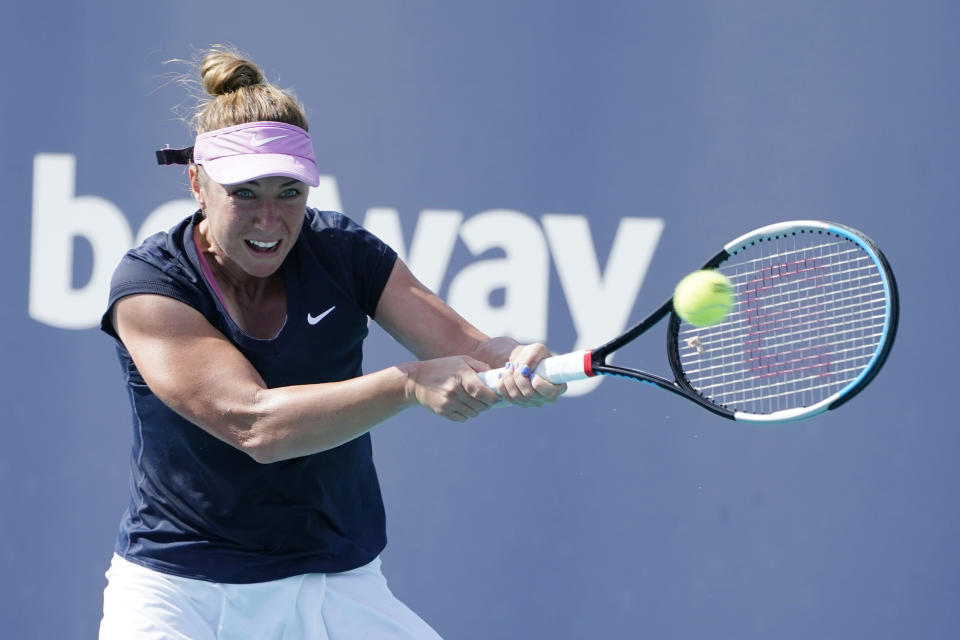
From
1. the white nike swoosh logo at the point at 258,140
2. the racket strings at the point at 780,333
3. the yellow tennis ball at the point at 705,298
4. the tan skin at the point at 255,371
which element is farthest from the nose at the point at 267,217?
the racket strings at the point at 780,333

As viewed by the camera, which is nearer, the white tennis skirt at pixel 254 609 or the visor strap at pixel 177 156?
the white tennis skirt at pixel 254 609

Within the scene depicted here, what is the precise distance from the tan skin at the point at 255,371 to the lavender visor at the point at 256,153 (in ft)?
0.11

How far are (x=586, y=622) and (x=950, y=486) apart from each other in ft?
3.56

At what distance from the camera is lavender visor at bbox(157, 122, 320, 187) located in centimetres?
225

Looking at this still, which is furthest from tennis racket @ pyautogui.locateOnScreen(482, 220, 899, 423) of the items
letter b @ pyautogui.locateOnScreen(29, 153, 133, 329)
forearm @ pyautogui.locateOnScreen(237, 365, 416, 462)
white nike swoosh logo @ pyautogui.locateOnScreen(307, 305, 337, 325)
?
letter b @ pyautogui.locateOnScreen(29, 153, 133, 329)

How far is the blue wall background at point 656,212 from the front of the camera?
3412 millimetres

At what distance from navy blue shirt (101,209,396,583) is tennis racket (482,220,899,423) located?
45 cm

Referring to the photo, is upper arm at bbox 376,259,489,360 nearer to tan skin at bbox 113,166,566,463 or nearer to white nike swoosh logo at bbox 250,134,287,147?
tan skin at bbox 113,166,566,463

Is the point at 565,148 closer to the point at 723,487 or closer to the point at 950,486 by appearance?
the point at 723,487

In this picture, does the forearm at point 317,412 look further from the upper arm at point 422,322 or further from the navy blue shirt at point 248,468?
the upper arm at point 422,322

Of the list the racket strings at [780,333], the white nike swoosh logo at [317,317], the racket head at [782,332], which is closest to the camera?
the white nike swoosh logo at [317,317]

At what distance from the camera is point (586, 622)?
3.44 m

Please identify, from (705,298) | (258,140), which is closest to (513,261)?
(258,140)

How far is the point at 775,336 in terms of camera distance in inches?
104
